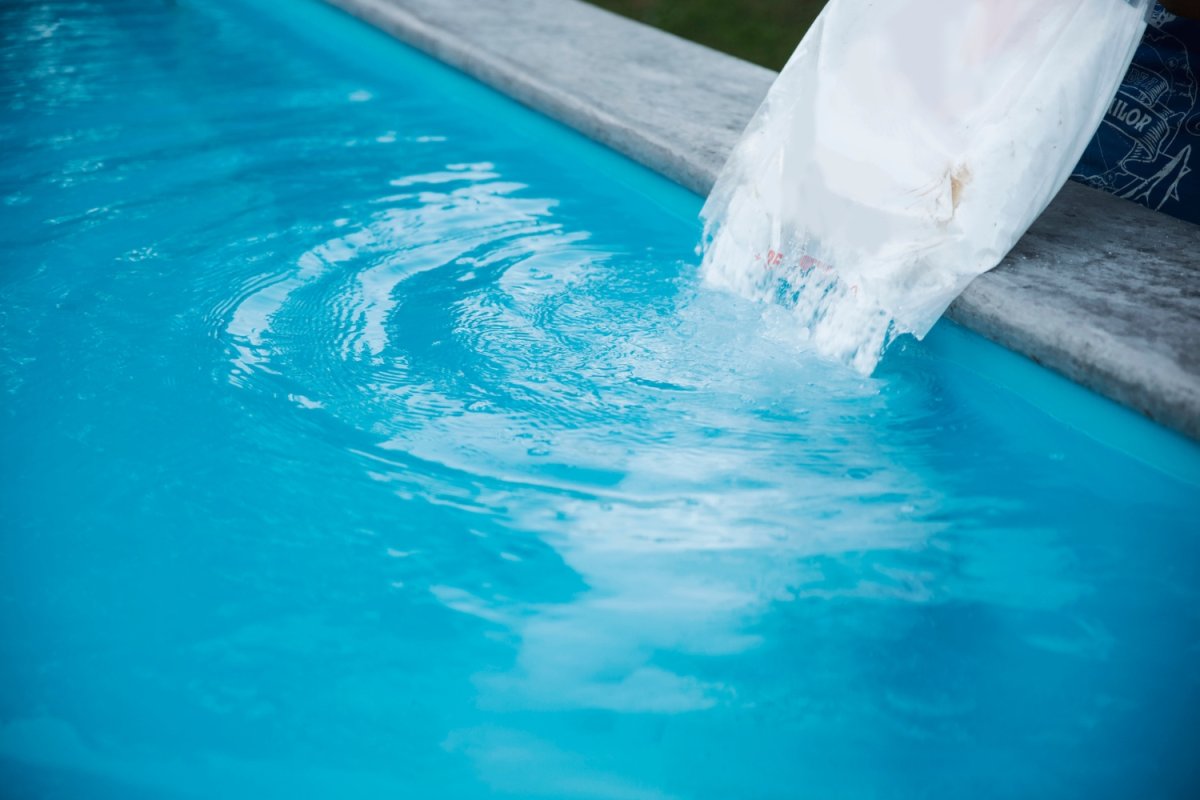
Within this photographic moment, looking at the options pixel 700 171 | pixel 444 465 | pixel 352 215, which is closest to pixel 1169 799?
pixel 444 465

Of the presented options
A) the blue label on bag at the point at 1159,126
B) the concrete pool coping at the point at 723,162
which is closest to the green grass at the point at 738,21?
the concrete pool coping at the point at 723,162

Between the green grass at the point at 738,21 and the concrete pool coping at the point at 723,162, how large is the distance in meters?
0.47

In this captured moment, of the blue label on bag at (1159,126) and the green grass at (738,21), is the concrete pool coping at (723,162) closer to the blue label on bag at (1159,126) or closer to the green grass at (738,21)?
the blue label on bag at (1159,126)

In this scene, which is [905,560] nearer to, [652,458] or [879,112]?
[652,458]

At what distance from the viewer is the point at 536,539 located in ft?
4.79

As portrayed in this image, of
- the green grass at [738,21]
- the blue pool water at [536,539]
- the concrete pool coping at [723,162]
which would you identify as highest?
the green grass at [738,21]

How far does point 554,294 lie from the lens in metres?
2.07

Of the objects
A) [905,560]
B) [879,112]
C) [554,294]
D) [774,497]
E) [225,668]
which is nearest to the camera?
[225,668]

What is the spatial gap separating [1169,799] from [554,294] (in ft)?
4.51

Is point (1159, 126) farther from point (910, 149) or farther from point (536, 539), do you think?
point (536, 539)

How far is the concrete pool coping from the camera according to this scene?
61.4 inches

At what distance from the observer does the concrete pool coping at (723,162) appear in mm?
1561

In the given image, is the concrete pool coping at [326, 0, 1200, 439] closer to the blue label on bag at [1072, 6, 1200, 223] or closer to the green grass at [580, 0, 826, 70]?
the blue label on bag at [1072, 6, 1200, 223]

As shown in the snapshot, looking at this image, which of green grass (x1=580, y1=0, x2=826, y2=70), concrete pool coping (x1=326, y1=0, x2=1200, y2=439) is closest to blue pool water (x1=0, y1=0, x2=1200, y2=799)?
concrete pool coping (x1=326, y1=0, x2=1200, y2=439)
